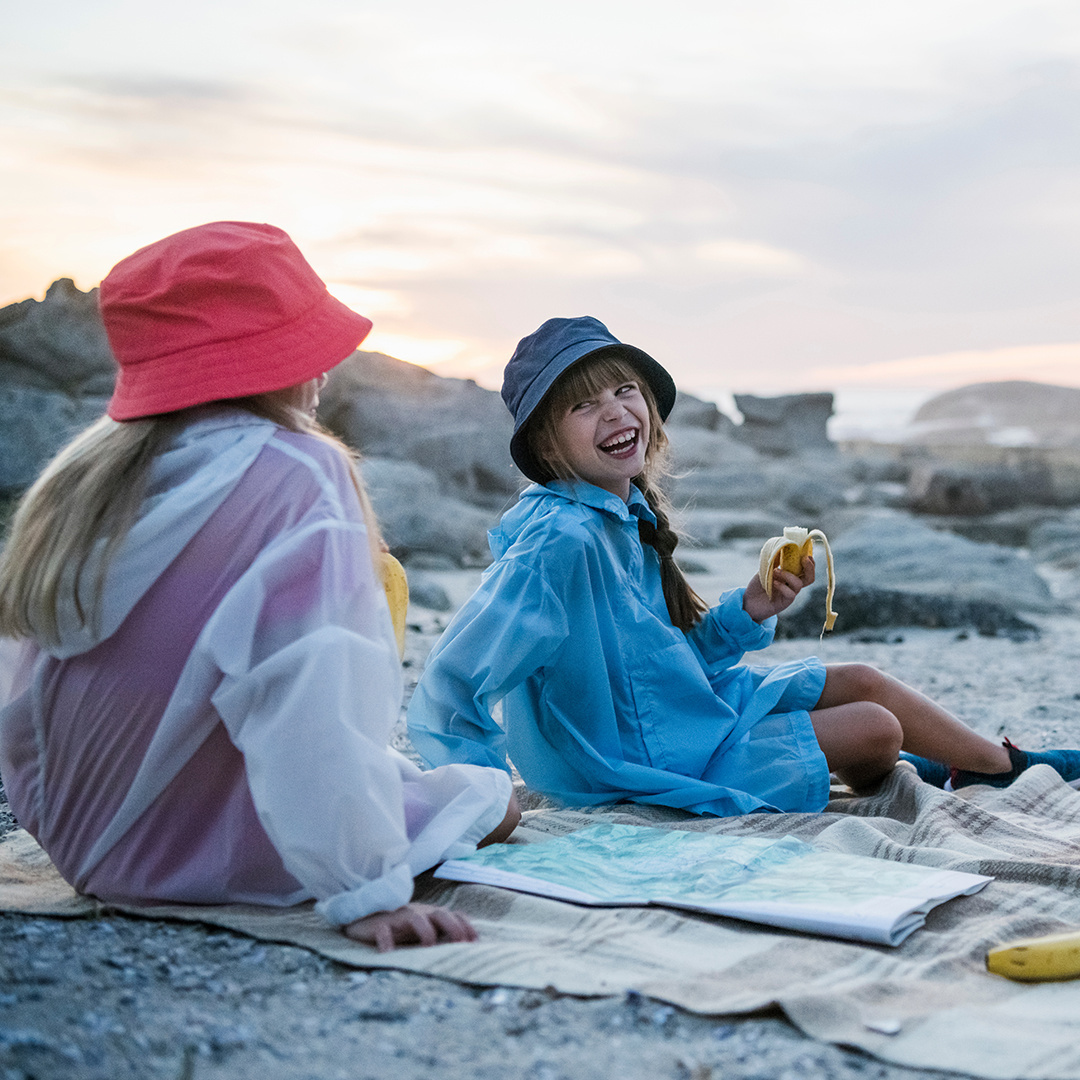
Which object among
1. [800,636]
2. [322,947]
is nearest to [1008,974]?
[322,947]

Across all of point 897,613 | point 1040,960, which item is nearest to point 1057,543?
point 897,613

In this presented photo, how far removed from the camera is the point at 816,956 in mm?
2234

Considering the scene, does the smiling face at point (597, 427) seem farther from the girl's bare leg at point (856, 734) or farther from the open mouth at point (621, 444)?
the girl's bare leg at point (856, 734)

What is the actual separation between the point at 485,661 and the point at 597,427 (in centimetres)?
82

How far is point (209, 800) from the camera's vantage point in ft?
7.66

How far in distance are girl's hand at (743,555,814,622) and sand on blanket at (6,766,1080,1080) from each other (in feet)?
2.60

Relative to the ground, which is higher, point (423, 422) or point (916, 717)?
point (423, 422)

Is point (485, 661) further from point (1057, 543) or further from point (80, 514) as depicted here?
point (1057, 543)

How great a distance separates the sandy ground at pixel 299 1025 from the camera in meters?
1.74

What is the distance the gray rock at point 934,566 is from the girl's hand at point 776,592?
15.6 feet

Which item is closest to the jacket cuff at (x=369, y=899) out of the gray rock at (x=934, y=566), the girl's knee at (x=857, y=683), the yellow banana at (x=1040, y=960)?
the yellow banana at (x=1040, y=960)

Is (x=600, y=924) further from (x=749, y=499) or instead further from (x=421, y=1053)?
(x=749, y=499)

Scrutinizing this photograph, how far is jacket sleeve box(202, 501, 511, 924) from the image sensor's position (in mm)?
2100

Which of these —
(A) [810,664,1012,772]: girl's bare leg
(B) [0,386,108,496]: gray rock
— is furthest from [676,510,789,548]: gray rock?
(A) [810,664,1012,772]: girl's bare leg
